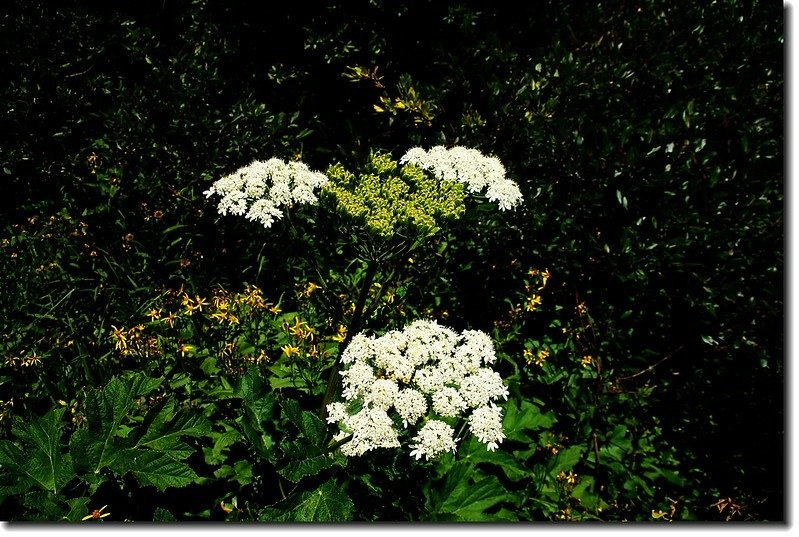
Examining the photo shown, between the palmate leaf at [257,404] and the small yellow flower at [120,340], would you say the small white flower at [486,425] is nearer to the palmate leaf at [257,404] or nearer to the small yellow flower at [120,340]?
the palmate leaf at [257,404]

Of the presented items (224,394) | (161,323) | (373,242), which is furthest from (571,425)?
(161,323)

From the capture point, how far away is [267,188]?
3416 millimetres

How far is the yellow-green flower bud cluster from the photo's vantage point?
3.09 meters

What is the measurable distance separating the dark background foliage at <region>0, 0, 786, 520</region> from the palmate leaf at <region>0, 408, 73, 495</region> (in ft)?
2.05

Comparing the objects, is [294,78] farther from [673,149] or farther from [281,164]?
[673,149]

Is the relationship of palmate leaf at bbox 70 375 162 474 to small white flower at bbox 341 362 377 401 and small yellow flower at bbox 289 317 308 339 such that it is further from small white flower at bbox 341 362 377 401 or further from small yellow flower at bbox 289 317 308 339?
small white flower at bbox 341 362 377 401

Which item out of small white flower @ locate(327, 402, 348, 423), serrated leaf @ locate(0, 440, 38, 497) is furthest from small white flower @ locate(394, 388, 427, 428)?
serrated leaf @ locate(0, 440, 38, 497)

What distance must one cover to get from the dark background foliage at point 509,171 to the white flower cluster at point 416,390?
5.07 feet

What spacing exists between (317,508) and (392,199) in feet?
5.82

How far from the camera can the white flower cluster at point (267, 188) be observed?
3254 mm

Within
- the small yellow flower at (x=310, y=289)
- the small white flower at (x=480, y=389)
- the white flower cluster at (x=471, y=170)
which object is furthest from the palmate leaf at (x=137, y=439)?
the white flower cluster at (x=471, y=170)

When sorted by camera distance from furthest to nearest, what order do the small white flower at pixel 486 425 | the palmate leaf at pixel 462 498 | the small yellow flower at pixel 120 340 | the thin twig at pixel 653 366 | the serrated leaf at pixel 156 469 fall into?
the thin twig at pixel 653 366, the small yellow flower at pixel 120 340, the palmate leaf at pixel 462 498, the serrated leaf at pixel 156 469, the small white flower at pixel 486 425

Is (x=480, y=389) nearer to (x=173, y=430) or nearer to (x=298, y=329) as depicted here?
(x=298, y=329)

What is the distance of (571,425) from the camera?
4.09m
